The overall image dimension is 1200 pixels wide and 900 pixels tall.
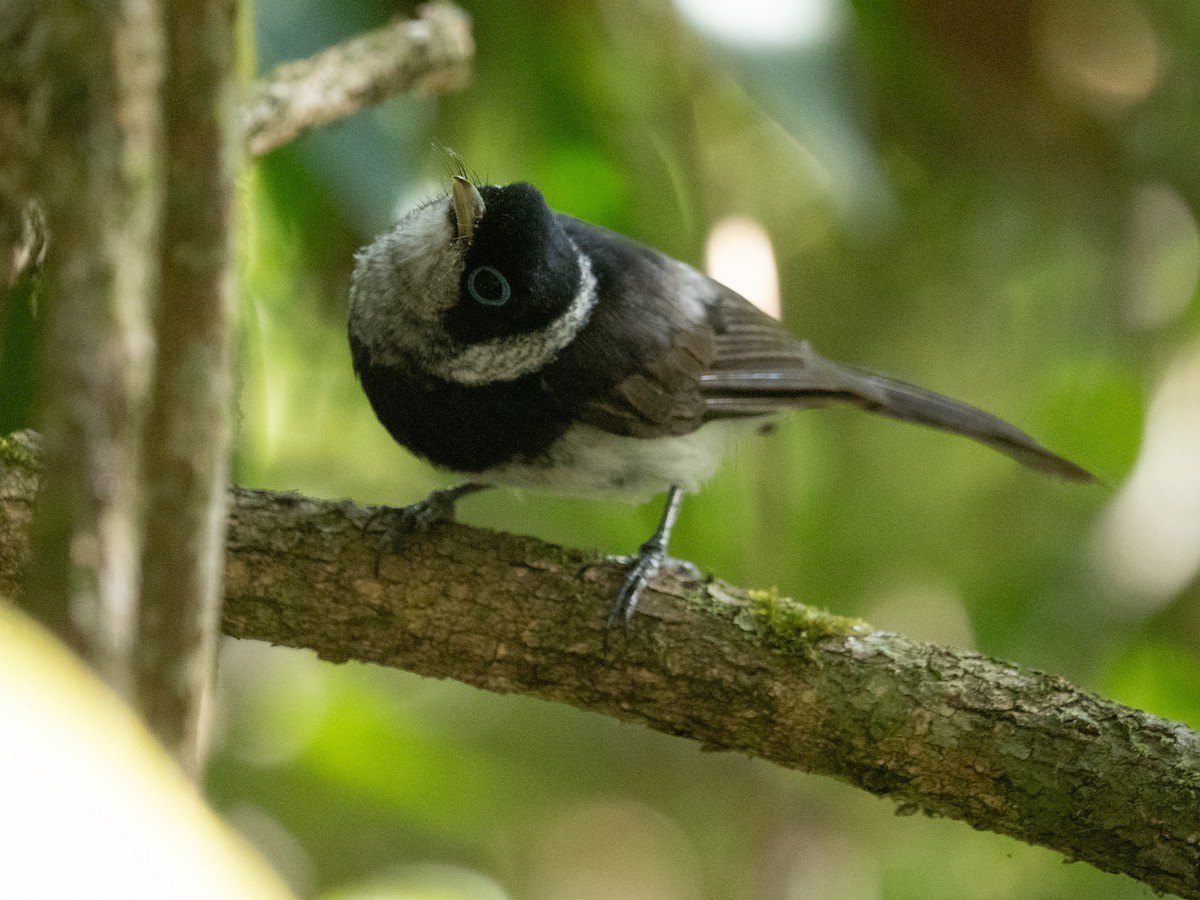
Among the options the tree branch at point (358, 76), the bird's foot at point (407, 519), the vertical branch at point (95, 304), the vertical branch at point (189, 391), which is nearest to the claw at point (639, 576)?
the bird's foot at point (407, 519)

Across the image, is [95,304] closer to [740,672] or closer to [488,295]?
[740,672]

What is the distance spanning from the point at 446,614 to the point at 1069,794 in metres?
1.50

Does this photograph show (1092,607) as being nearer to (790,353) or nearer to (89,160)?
(790,353)

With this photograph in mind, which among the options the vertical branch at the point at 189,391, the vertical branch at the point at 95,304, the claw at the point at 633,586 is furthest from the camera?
the claw at the point at 633,586

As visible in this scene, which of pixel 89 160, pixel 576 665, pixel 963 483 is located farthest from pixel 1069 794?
pixel 963 483

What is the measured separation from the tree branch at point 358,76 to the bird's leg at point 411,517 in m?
1.08

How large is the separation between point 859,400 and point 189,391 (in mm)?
3255

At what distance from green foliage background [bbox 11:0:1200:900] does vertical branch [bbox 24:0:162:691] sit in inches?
93.0

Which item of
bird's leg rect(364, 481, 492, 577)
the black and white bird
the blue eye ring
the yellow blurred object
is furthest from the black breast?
the yellow blurred object

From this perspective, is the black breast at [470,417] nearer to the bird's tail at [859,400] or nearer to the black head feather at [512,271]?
the black head feather at [512,271]

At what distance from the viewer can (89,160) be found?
1.02 m

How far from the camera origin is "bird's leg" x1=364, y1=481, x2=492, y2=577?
2979 millimetres

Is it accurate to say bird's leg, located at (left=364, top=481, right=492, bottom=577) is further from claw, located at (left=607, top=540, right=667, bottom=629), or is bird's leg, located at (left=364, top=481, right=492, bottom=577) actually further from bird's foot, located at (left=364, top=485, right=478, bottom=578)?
claw, located at (left=607, top=540, right=667, bottom=629)

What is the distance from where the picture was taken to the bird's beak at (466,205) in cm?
301
